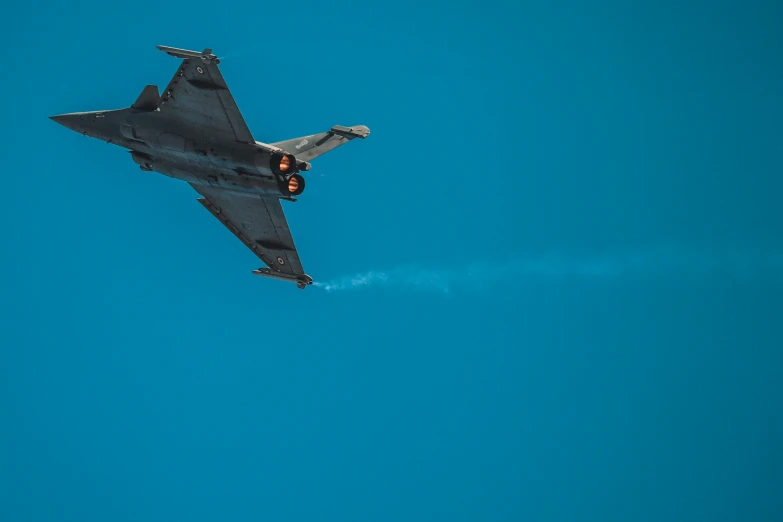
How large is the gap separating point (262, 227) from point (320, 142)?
4.03 meters

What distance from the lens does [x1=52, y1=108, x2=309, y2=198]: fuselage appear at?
2884 centimetres

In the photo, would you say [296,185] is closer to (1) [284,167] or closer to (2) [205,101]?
(1) [284,167]

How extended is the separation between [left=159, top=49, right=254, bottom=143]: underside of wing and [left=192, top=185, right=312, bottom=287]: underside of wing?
3720mm

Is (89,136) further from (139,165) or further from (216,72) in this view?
(216,72)

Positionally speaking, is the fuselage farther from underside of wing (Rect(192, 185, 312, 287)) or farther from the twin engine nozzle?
underside of wing (Rect(192, 185, 312, 287))

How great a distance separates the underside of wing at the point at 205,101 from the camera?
2828cm

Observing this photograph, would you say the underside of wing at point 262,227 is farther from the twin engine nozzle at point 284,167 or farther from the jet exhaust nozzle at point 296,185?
the twin engine nozzle at point 284,167

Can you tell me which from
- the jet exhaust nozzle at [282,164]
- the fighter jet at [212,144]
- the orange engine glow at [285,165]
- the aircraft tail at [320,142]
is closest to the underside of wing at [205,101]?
the fighter jet at [212,144]

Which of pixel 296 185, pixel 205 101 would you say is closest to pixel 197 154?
pixel 205 101

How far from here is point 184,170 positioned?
30.8 meters

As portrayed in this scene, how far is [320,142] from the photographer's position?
32.0 m

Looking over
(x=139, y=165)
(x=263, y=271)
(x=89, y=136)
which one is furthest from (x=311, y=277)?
(x=89, y=136)

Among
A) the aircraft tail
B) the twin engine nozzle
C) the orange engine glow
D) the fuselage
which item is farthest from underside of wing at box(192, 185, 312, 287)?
the orange engine glow

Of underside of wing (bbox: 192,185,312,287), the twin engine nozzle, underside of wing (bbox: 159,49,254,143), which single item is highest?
underside of wing (bbox: 159,49,254,143)
